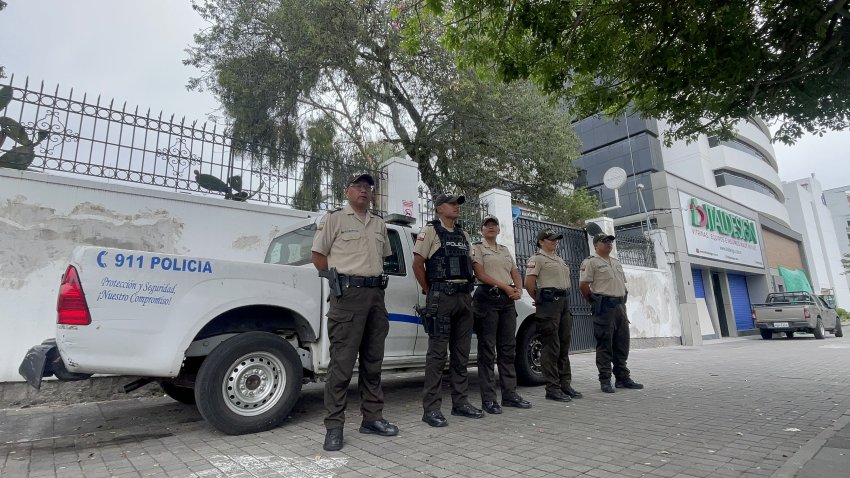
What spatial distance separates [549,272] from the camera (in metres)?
5.27

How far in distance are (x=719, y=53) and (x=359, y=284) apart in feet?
14.8

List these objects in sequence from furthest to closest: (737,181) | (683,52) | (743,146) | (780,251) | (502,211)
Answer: (743,146) < (737,181) < (780,251) < (502,211) < (683,52)

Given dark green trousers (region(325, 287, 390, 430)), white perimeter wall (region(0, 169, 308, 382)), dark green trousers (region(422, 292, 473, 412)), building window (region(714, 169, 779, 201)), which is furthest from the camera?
building window (region(714, 169, 779, 201))

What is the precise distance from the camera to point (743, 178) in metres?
27.6

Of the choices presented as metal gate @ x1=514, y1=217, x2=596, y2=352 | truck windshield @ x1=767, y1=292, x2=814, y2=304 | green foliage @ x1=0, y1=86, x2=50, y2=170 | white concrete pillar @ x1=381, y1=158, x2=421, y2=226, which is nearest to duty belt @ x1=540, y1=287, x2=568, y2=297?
white concrete pillar @ x1=381, y1=158, x2=421, y2=226

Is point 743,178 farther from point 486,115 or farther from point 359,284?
point 359,284

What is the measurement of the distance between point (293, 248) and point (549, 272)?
2852 millimetres

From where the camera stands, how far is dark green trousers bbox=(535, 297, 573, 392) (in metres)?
5.07

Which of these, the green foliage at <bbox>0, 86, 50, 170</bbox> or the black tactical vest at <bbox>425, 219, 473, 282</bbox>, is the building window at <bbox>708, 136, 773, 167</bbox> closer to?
the black tactical vest at <bbox>425, 219, 473, 282</bbox>

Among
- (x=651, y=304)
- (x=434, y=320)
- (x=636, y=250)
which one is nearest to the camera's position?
(x=434, y=320)

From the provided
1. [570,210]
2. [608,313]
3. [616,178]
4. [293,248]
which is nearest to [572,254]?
[570,210]

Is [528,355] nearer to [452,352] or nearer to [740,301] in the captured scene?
[452,352]

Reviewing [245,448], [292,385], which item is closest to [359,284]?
[292,385]

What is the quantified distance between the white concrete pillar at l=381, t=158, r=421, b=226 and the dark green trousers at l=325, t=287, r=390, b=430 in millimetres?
4387
